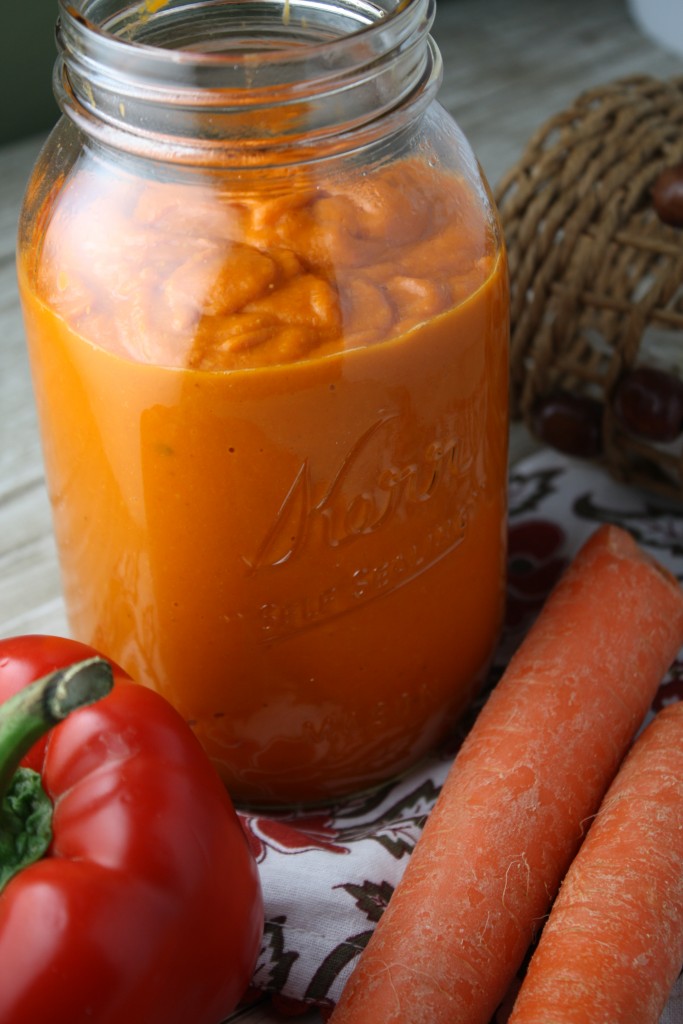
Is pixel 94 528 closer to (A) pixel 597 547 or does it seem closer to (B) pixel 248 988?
(B) pixel 248 988

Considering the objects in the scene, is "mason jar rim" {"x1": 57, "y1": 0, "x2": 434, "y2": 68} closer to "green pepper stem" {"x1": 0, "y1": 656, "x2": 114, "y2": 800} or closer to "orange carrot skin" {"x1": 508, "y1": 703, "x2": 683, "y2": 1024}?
"green pepper stem" {"x1": 0, "y1": 656, "x2": 114, "y2": 800}

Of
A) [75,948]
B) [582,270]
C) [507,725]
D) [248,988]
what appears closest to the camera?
[75,948]

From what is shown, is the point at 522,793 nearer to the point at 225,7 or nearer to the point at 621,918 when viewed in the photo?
the point at 621,918

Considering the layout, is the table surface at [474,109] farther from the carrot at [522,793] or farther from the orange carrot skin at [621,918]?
the orange carrot skin at [621,918]

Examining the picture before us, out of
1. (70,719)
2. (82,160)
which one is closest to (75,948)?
(70,719)

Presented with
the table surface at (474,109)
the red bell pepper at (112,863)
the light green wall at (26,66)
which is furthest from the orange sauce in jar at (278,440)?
the light green wall at (26,66)

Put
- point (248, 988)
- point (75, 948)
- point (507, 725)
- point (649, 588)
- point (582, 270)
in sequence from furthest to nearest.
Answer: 1. point (582, 270)
2. point (649, 588)
3. point (507, 725)
4. point (248, 988)
5. point (75, 948)
